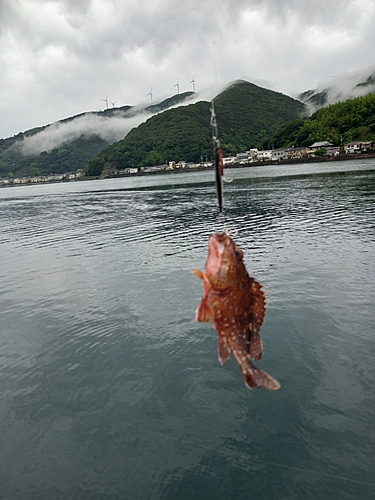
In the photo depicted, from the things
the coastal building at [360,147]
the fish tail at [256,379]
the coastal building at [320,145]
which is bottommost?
the fish tail at [256,379]

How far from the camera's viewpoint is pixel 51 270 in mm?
19516

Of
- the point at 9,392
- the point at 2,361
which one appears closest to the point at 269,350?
the point at 9,392

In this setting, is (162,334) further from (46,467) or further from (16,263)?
(16,263)

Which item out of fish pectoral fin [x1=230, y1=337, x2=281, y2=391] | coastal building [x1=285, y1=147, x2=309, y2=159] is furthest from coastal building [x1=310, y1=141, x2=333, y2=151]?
fish pectoral fin [x1=230, y1=337, x2=281, y2=391]

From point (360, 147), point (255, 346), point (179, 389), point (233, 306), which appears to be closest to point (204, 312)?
point (233, 306)

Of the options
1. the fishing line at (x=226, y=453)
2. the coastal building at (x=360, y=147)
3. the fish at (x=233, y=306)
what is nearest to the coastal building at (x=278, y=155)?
the coastal building at (x=360, y=147)

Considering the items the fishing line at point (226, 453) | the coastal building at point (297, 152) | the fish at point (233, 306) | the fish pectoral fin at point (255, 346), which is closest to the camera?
the fish at point (233, 306)

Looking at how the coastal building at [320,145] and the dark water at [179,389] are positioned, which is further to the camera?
the coastal building at [320,145]

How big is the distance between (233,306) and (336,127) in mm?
183666

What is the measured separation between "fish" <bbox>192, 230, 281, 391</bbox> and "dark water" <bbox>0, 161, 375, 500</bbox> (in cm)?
352

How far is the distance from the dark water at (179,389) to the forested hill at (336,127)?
14207cm

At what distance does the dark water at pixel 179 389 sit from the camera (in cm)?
621

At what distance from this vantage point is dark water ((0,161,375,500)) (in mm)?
6208

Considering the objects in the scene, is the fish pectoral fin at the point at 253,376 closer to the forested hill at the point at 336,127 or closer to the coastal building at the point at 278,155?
the forested hill at the point at 336,127
